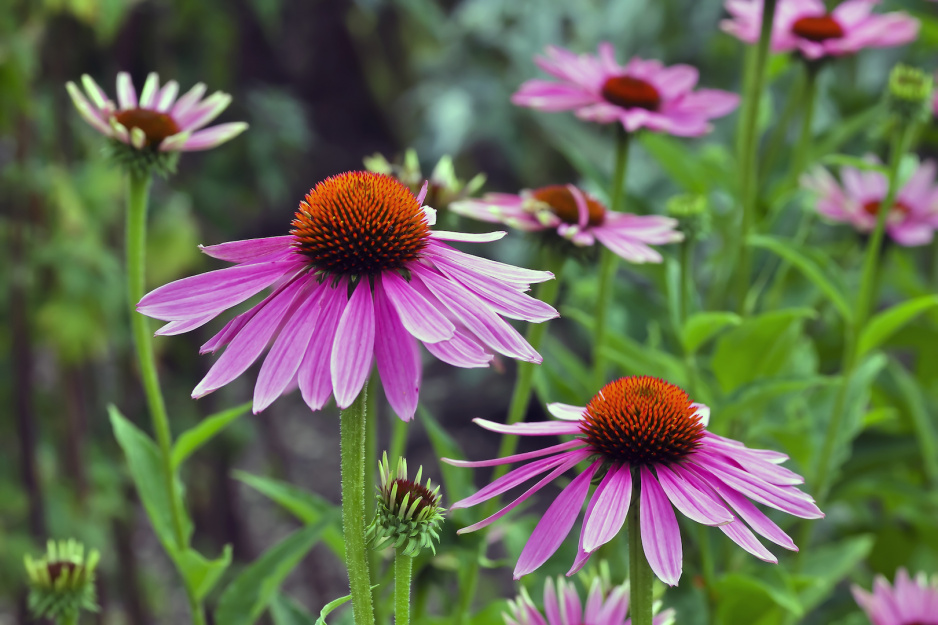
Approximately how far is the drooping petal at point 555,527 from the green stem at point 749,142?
1.57 ft

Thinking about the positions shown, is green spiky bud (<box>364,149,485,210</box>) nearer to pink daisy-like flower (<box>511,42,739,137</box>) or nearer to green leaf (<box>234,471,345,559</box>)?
pink daisy-like flower (<box>511,42,739,137</box>)

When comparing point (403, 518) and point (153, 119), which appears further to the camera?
point (153, 119)

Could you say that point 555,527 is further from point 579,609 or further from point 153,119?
point 153,119

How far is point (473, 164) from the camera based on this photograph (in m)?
2.81

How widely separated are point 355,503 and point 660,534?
14 centimetres

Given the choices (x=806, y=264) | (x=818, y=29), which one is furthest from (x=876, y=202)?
(x=806, y=264)

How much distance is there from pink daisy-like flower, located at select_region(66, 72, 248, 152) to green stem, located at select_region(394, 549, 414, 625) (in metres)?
0.31

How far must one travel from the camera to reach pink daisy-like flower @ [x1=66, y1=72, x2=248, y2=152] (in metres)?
0.64

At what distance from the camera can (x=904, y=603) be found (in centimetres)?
75

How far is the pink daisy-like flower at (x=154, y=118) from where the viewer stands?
0.64m

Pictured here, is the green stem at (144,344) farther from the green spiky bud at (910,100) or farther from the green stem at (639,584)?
the green spiky bud at (910,100)

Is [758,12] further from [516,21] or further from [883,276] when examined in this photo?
[516,21]

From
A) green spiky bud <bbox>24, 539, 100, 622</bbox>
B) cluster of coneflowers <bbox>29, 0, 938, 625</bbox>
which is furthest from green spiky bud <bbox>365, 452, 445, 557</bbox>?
green spiky bud <bbox>24, 539, 100, 622</bbox>

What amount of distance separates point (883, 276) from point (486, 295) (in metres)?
0.89
